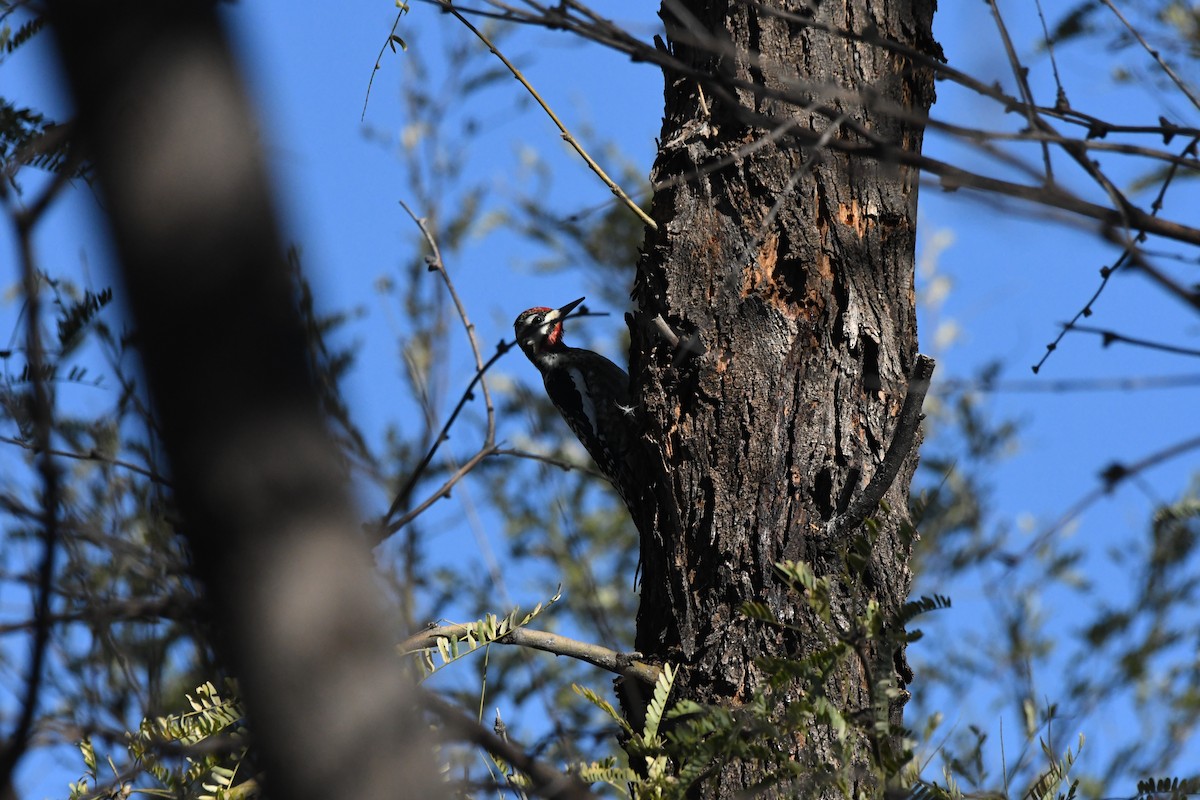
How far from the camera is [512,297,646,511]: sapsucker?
4.41m

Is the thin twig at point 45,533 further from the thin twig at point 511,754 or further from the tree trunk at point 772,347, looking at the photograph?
the tree trunk at point 772,347

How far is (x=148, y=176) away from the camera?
1185 millimetres

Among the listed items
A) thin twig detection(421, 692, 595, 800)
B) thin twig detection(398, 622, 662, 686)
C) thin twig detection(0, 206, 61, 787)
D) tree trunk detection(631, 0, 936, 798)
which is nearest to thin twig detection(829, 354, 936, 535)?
tree trunk detection(631, 0, 936, 798)

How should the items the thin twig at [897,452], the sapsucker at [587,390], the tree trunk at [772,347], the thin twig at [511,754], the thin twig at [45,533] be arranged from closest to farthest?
the thin twig at [45,533] < the thin twig at [511,754] < the thin twig at [897,452] < the tree trunk at [772,347] < the sapsucker at [587,390]

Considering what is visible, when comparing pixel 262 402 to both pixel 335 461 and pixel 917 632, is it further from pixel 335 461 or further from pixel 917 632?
pixel 917 632

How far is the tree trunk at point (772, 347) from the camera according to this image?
8.64 feet

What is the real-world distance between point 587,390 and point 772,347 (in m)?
2.40

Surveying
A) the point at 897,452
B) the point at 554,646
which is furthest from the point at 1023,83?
the point at 554,646

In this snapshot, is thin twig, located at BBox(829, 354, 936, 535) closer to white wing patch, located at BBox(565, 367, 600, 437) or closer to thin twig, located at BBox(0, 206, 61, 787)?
thin twig, located at BBox(0, 206, 61, 787)

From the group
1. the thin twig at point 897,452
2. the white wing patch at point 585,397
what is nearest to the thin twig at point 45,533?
the thin twig at point 897,452

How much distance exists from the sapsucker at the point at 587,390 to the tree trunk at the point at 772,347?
0.99m

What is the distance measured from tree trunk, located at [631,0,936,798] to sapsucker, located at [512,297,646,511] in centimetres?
99

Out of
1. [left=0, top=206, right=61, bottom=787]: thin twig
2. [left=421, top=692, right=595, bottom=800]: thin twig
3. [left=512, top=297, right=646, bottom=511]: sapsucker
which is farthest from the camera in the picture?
[left=512, top=297, right=646, bottom=511]: sapsucker

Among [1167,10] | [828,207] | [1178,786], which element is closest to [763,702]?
[1178,786]
